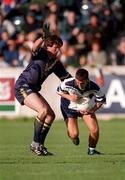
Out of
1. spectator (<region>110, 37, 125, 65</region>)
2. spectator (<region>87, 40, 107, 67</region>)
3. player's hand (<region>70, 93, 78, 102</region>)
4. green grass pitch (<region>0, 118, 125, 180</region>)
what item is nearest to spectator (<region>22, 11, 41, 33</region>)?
spectator (<region>87, 40, 107, 67</region>)

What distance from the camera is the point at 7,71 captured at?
73.5 feet

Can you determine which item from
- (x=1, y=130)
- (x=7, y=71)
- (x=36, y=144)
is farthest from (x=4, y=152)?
(x=7, y=71)

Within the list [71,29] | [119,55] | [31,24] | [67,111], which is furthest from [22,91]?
[31,24]

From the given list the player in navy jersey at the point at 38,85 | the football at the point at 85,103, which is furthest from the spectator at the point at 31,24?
the football at the point at 85,103

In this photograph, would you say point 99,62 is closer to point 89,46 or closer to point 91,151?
point 89,46

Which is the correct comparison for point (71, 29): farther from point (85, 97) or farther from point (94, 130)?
point (94, 130)

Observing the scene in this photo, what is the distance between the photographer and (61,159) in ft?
39.9

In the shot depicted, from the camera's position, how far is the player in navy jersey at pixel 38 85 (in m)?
13.1

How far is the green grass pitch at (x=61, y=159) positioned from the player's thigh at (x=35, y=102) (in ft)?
2.52

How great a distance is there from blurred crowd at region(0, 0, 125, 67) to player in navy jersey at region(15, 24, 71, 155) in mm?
9187

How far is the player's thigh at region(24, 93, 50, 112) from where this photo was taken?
13.1 metres

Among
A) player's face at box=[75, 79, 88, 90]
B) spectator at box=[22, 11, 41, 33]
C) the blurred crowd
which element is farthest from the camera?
spectator at box=[22, 11, 41, 33]

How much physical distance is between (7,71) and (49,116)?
928 cm

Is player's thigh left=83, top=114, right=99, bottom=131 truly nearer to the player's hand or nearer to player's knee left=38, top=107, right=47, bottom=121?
the player's hand
